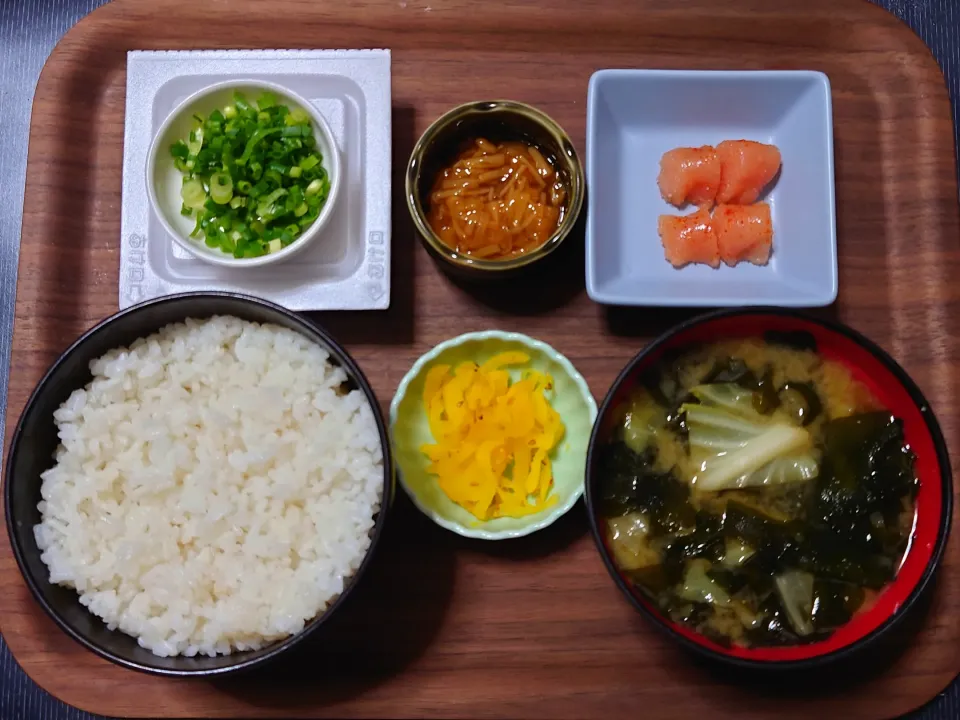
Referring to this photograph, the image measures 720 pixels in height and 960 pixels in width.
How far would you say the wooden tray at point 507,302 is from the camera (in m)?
1.98

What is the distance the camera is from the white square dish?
6.81 feet

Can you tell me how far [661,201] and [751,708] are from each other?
1.36m

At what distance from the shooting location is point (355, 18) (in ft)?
7.41

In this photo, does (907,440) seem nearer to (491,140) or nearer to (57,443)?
(491,140)

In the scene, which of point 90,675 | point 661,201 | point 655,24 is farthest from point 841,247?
A: point 90,675

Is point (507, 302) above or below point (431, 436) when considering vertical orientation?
above

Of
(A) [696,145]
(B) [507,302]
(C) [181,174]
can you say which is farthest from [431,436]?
(A) [696,145]

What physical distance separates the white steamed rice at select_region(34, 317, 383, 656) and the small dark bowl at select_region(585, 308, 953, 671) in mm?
584

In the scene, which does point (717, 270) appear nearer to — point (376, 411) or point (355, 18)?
point (376, 411)

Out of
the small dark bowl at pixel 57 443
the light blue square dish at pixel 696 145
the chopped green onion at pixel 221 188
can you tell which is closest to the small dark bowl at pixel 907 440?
the light blue square dish at pixel 696 145

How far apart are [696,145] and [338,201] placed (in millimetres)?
1034

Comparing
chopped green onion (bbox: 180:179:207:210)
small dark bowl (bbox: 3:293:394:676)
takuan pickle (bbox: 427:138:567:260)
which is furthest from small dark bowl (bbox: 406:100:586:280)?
chopped green onion (bbox: 180:179:207:210)

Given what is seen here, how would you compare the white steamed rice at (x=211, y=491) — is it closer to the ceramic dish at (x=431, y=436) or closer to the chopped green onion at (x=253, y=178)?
the ceramic dish at (x=431, y=436)

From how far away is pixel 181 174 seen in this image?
2.15 meters
